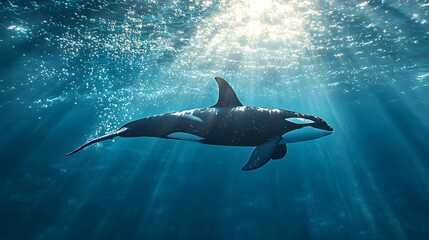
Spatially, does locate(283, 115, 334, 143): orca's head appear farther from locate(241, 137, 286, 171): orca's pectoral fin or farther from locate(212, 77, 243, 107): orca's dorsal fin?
locate(212, 77, 243, 107): orca's dorsal fin

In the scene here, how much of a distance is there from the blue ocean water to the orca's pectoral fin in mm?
7560

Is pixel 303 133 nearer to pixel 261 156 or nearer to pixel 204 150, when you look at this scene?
pixel 261 156

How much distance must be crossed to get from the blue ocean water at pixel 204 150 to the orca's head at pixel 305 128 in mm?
6989

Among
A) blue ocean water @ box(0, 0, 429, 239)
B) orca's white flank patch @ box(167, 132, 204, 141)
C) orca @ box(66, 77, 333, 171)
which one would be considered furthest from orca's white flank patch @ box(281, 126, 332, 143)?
blue ocean water @ box(0, 0, 429, 239)

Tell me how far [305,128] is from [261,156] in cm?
148

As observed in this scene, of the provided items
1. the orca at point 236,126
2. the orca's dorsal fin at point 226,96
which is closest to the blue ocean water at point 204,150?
the orca's dorsal fin at point 226,96

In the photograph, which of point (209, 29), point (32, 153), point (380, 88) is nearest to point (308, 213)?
point (209, 29)

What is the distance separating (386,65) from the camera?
69.4 feet

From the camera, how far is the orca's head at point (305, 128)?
5.39 meters

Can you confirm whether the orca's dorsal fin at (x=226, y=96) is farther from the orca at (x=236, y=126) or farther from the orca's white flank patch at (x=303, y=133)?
the orca's white flank patch at (x=303, y=133)

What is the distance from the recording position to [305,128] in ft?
17.7

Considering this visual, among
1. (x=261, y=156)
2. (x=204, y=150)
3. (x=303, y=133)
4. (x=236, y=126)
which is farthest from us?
(x=204, y=150)

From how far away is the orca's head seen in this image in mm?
5391

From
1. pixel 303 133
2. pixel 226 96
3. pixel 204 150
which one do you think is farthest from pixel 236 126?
pixel 204 150
